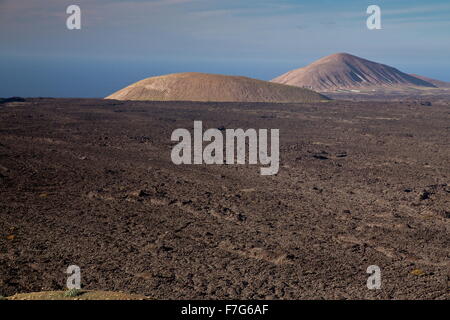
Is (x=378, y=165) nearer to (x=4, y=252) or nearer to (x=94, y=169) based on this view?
(x=94, y=169)

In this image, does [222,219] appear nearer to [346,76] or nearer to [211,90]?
[211,90]

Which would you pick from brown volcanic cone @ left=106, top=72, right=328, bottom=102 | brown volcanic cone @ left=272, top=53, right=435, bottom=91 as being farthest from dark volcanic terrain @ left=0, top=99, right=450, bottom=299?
brown volcanic cone @ left=272, top=53, right=435, bottom=91

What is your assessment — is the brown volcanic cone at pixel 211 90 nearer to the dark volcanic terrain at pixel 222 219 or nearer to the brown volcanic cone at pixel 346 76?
the dark volcanic terrain at pixel 222 219

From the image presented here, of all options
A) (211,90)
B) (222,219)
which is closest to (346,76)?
(211,90)

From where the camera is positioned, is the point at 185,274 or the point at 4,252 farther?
the point at 4,252

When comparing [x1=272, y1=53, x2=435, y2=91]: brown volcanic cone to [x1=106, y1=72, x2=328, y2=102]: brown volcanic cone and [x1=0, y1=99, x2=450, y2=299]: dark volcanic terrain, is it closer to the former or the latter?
[x1=106, y1=72, x2=328, y2=102]: brown volcanic cone
